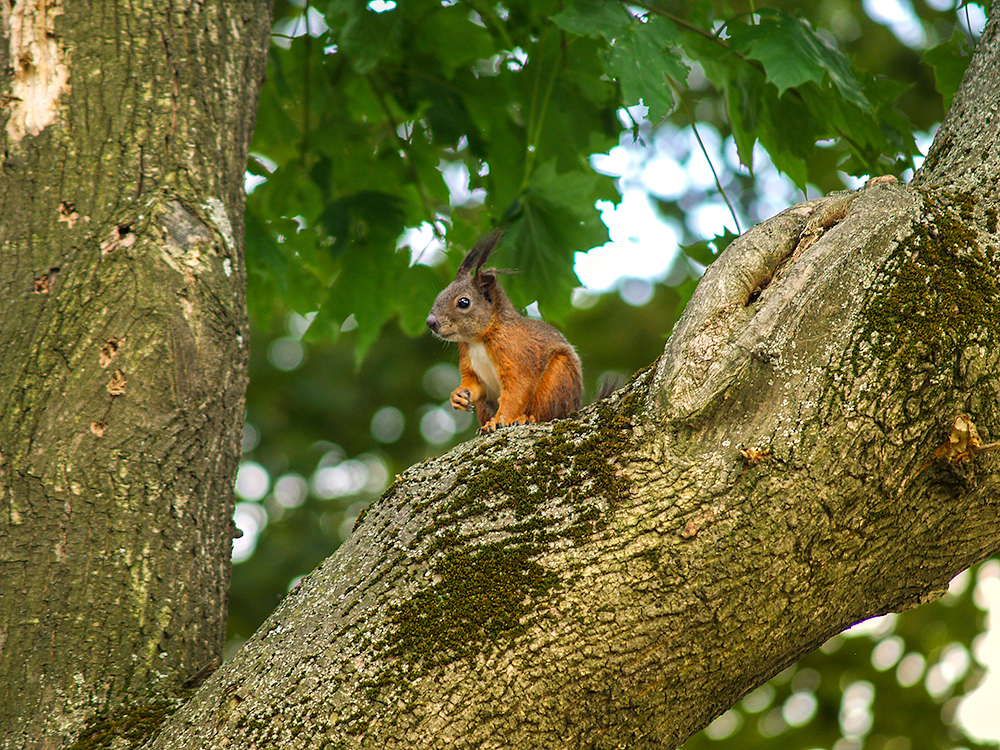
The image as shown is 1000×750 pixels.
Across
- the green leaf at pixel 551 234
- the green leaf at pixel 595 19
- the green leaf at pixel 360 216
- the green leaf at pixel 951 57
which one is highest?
the green leaf at pixel 360 216

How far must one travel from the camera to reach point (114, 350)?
102 inches

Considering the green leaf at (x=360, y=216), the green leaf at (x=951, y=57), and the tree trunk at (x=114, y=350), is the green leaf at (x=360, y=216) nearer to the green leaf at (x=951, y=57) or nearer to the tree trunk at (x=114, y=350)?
the tree trunk at (x=114, y=350)

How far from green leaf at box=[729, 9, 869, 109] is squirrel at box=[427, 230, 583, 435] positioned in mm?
1271

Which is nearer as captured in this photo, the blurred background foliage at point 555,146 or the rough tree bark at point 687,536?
the rough tree bark at point 687,536

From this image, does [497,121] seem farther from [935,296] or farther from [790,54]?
[935,296]

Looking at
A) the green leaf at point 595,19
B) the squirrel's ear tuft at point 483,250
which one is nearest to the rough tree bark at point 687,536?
the green leaf at point 595,19

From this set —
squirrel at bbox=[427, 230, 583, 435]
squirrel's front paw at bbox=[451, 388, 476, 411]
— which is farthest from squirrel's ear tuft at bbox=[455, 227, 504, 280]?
squirrel's front paw at bbox=[451, 388, 476, 411]

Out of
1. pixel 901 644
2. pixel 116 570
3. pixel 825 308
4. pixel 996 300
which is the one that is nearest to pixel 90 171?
pixel 116 570

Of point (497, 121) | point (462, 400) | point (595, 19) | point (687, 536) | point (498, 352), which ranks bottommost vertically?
point (687, 536)

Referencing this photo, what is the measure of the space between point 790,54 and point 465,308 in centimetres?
177

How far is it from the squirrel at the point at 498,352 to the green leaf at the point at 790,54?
Result: 4.17ft

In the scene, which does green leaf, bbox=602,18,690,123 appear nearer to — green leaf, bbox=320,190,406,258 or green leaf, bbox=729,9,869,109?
green leaf, bbox=729,9,869,109

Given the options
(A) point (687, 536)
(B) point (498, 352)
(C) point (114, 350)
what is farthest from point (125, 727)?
(B) point (498, 352)

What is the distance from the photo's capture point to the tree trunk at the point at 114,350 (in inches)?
92.1
